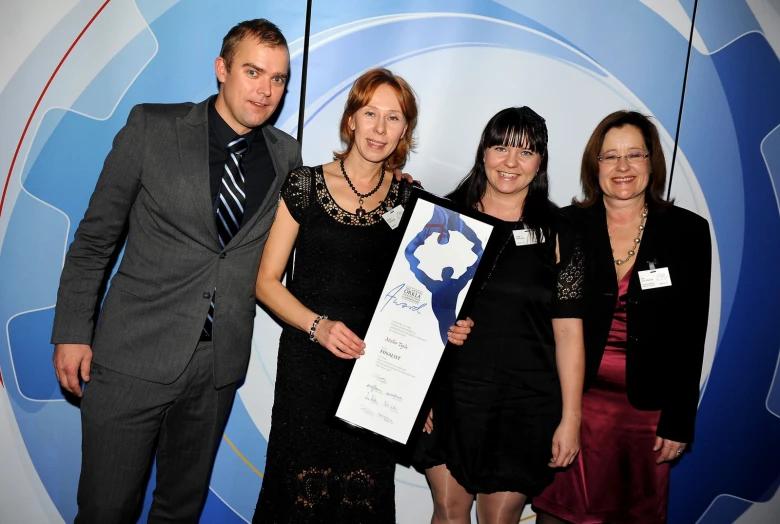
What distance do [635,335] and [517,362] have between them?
0.50 m

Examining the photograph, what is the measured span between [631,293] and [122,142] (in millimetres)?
1960

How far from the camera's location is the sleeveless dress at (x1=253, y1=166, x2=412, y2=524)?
90.5 inches

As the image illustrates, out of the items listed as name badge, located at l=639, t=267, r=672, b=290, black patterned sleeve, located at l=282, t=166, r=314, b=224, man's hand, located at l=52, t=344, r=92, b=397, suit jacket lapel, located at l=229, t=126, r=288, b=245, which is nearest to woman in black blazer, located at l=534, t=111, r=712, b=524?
name badge, located at l=639, t=267, r=672, b=290

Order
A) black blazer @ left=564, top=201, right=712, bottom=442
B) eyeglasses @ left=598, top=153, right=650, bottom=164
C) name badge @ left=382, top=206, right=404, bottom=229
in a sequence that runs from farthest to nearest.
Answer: eyeglasses @ left=598, top=153, right=650, bottom=164 → black blazer @ left=564, top=201, right=712, bottom=442 → name badge @ left=382, top=206, right=404, bottom=229

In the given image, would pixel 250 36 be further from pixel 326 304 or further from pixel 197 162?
pixel 326 304

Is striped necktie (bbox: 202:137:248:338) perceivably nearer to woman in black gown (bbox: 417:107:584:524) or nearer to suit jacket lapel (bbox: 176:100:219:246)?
suit jacket lapel (bbox: 176:100:219:246)

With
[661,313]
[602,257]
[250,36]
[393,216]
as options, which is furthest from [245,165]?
[661,313]

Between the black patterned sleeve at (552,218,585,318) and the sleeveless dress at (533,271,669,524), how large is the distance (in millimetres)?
356

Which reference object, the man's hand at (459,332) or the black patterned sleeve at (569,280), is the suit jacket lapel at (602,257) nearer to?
the black patterned sleeve at (569,280)

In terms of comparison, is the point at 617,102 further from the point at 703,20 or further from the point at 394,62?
the point at 394,62

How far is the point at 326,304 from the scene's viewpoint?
231 cm

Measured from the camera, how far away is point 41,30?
2.71 meters
